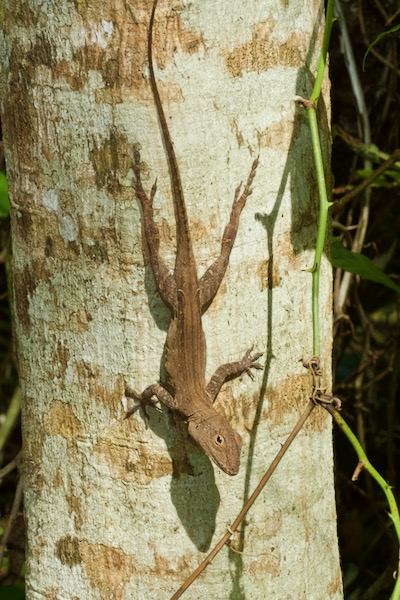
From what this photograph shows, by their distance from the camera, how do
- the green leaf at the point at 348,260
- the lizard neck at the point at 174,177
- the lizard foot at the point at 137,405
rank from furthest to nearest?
the green leaf at the point at 348,260
the lizard foot at the point at 137,405
the lizard neck at the point at 174,177

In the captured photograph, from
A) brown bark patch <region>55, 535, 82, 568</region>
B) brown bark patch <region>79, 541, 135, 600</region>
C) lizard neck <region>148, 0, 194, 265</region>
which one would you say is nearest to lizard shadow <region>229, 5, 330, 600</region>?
lizard neck <region>148, 0, 194, 265</region>

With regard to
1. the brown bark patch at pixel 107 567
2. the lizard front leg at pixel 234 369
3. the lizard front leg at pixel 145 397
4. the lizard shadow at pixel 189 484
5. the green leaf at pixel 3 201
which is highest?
the green leaf at pixel 3 201

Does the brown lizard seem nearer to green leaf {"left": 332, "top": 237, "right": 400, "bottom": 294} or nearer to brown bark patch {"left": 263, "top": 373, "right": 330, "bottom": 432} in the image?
brown bark patch {"left": 263, "top": 373, "right": 330, "bottom": 432}

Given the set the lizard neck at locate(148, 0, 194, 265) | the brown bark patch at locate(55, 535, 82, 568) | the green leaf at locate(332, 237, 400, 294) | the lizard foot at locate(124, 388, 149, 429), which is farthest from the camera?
the green leaf at locate(332, 237, 400, 294)

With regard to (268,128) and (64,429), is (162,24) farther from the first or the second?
(64,429)

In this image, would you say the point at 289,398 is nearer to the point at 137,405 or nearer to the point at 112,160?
the point at 137,405

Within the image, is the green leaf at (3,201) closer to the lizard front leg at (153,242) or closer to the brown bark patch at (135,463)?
the lizard front leg at (153,242)

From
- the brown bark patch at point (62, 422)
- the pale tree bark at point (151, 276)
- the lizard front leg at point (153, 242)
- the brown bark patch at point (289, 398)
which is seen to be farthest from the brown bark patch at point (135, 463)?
the lizard front leg at point (153, 242)

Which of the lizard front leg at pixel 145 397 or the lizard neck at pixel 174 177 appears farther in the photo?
the lizard front leg at pixel 145 397
